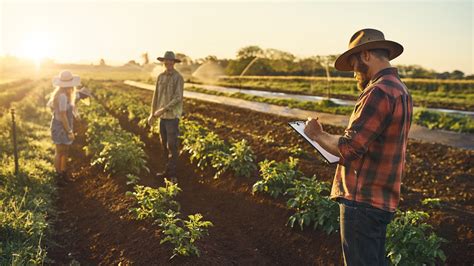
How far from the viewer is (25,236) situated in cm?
474

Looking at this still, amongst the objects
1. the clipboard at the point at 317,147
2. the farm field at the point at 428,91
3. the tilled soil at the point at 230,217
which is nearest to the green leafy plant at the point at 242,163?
the tilled soil at the point at 230,217

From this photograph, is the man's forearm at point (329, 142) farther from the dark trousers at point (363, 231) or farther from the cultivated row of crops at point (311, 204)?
the cultivated row of crops at point (311, 204)

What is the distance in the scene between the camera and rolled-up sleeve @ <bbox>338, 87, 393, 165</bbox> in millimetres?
2410

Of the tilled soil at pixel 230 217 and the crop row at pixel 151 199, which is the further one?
the tilled soil at pixel 230 217

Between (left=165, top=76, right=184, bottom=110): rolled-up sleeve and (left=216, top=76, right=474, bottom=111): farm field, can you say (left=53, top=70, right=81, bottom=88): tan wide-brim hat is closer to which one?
(left=165, top=76, right=184, bottom=110): rolled-up sleeve

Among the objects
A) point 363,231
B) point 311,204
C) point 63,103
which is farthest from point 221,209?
point 363,231

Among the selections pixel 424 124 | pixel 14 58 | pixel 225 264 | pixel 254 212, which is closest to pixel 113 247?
pixel 225 264

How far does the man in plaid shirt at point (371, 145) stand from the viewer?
2430 mm

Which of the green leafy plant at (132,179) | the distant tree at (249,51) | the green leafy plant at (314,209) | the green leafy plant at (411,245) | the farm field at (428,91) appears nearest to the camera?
the green leafy plant at (411,245)

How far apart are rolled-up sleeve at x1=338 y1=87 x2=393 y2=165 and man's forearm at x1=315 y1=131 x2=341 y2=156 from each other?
3cm

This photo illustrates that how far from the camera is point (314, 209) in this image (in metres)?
4.77

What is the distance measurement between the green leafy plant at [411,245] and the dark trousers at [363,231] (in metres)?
1.21

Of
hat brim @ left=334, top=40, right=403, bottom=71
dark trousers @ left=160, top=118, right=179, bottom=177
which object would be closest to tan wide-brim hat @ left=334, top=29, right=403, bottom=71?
hat brim @ left=334, top=40, right=403, bottom=71

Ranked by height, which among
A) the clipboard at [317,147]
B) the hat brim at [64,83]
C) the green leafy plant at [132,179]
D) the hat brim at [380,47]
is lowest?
the green leafy plant at [132,179]
